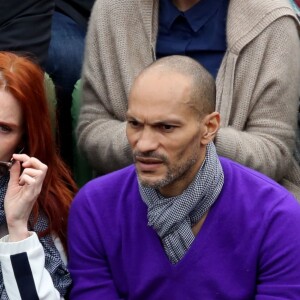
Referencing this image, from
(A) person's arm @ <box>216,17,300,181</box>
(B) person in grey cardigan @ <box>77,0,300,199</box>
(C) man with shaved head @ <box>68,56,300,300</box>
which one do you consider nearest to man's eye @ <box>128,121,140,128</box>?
(C) man with shaved head @ <box>68,56,300,300</box>

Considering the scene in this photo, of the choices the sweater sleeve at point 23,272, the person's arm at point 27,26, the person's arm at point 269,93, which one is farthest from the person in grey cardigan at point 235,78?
the sweater sleeve at point 23,272

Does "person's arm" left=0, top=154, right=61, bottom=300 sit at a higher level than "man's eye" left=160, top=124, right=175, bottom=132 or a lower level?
lower

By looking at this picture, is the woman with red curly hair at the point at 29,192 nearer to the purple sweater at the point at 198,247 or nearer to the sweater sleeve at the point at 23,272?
the sweater sleeve at the point at 23,272

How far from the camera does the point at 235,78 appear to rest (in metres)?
2.99

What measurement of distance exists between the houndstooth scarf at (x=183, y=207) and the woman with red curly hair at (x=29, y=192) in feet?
1.04

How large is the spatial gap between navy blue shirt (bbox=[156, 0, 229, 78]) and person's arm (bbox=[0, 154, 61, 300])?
2.58 feet

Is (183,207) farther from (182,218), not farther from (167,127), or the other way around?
(167,127)

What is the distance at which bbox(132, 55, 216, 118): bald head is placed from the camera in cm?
233

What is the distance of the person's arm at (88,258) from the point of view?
249 centimetres

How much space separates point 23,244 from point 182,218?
0.43m

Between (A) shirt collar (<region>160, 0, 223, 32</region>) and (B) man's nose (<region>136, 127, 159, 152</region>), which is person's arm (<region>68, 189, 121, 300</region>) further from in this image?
(A) shirt collar (<region>160, 0, 223, 32</region>)

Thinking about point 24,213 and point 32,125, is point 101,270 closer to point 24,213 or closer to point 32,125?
point 24,213

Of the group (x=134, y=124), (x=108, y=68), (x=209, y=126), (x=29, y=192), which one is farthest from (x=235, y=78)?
(x=29, y=192)

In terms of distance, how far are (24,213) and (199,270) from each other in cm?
50
